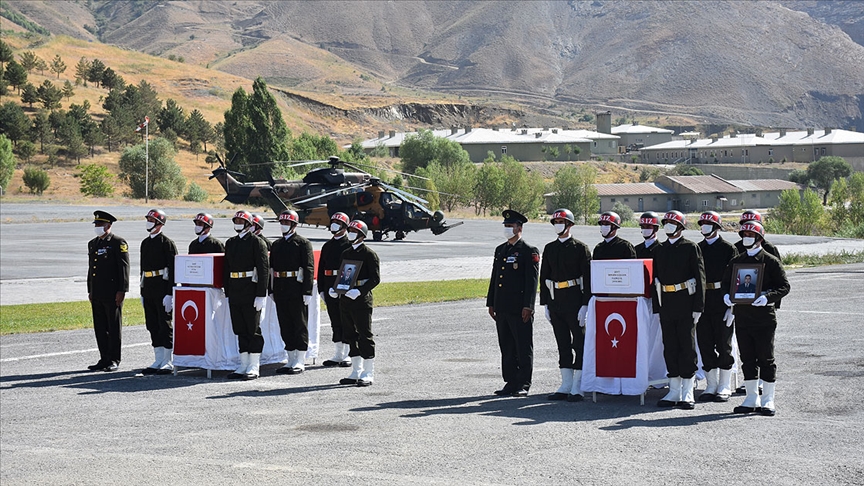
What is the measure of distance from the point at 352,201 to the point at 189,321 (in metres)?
30.5

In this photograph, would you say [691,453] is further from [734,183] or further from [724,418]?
[734,183]

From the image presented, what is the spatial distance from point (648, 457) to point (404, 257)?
30.7 m

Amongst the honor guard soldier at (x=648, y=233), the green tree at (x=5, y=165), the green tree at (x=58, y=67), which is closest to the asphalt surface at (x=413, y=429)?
the honor guard soldier at (x=648, y=233)

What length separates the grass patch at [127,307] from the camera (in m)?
22.6

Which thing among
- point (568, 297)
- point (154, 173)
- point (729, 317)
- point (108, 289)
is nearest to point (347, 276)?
point (568, 297)

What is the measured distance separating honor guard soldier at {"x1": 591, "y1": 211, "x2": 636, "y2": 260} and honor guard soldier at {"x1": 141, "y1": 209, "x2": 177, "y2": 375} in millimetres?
6759

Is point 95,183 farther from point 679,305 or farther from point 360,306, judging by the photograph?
point 679,305

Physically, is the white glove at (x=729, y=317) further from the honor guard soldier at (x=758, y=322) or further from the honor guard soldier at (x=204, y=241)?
the honor guard soldier at (x=204, y=241)

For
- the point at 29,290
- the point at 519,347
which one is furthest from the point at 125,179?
the point at 519,347

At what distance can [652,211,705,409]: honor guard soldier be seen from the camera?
40.8ft

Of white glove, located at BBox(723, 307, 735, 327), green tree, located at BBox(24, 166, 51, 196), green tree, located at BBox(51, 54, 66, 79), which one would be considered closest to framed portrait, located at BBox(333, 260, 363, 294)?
white glove, located at BBox(723, 307, 735, 327)

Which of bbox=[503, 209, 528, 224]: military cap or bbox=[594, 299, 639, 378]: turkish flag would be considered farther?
bbox=[503, 209, 528, 224]: military cap

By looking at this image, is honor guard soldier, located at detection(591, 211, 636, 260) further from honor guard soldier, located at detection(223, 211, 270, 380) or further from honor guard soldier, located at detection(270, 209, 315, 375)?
honor guard soldier, located at detection(223, 211, 270, 380)

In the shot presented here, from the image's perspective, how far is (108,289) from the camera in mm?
16562
